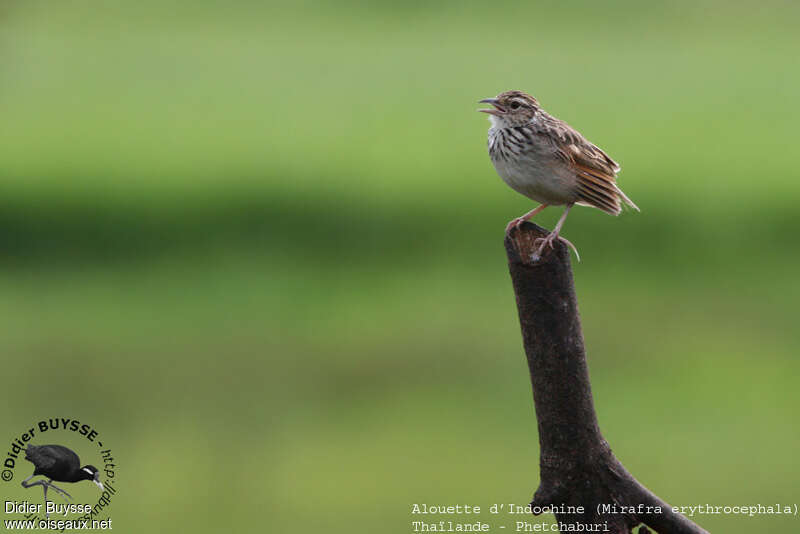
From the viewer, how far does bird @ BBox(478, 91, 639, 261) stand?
8.92ft

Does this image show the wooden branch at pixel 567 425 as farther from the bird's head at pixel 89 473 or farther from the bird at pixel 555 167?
the bird's head at pixel 89 473

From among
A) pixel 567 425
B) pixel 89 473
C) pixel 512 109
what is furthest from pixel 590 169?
pixel 89 473

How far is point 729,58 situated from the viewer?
9.08m

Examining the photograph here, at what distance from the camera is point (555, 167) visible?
2738 millimetres

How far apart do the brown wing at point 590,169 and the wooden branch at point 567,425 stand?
1.46 feet

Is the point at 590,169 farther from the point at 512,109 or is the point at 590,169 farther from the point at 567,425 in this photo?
the point at 567,425

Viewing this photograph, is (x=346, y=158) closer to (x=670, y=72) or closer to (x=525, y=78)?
(x=525, y=78)

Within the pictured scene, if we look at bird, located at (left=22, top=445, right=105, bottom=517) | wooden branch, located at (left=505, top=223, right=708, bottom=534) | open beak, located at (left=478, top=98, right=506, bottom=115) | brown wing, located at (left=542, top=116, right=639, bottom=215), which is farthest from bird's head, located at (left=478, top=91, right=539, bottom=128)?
bird, located at (left=22, top=445, right=105, bottom=517)

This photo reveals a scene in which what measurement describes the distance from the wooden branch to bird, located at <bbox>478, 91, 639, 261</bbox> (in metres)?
0.38

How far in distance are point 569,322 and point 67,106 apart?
6.95 m

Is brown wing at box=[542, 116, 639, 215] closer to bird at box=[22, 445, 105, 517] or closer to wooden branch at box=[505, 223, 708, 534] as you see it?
wooden branch at box=[505, 223, 708, 534]

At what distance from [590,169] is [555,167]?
0.33ft

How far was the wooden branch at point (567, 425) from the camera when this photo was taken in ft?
7.36

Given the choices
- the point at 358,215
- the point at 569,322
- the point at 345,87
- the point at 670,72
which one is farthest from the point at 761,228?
the point at 569,322
